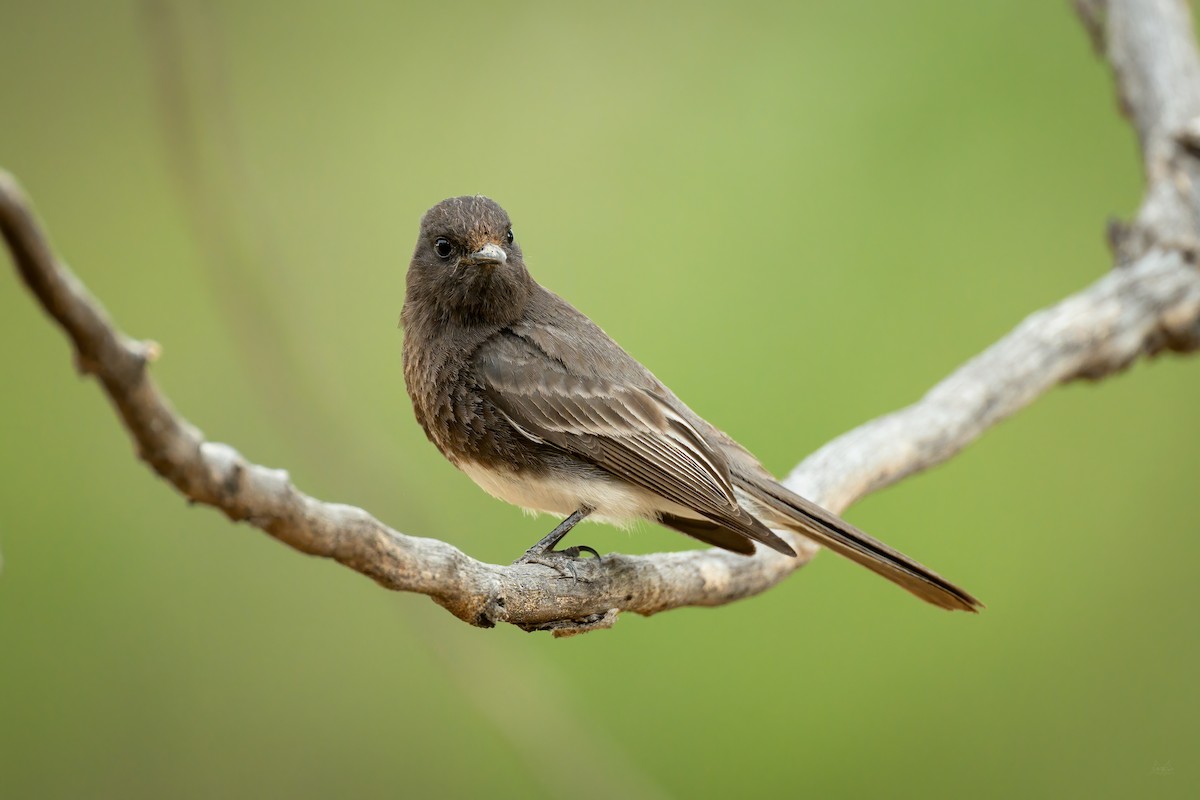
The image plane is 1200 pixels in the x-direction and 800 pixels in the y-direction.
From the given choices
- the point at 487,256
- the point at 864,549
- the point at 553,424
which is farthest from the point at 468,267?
the point at 864,549

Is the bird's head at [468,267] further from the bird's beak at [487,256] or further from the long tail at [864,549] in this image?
the long tail at [864,549]

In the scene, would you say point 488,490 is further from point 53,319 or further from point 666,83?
point 666,83

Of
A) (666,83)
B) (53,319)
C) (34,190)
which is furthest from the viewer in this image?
(666,83)

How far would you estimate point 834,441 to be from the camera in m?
3.51

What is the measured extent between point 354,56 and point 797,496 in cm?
315

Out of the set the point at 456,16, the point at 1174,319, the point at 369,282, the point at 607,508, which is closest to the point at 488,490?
the point at 607,508

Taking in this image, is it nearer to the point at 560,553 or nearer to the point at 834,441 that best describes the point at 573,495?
the point at 560,553

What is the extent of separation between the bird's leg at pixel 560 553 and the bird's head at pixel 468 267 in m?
0.57

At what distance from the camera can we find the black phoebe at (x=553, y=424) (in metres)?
2.88

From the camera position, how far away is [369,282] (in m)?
4.70

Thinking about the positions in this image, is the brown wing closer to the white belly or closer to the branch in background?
the white belly

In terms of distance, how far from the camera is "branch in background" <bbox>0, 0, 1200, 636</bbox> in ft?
4.08

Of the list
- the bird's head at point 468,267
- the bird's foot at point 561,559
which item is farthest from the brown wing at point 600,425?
the bird's foot at point 561,559

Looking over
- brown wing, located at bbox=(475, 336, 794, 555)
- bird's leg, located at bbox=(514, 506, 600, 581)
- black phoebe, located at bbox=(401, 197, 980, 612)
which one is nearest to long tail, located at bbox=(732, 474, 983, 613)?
black phoebe, located at bbox=(401, 197, 980, 612)
